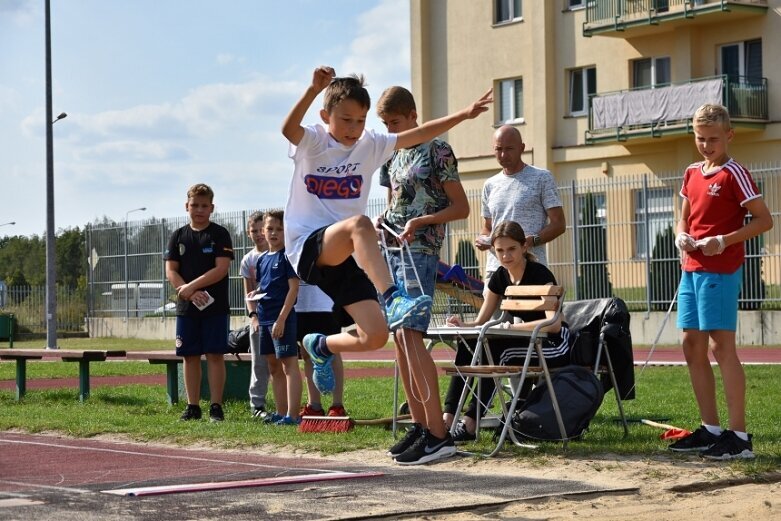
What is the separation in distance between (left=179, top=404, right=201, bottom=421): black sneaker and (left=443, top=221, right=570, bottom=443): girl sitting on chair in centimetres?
259

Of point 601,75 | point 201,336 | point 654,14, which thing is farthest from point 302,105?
point 601,75

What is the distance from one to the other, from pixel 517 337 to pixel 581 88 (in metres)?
30.9

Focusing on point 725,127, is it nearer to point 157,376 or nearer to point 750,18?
point 157,376

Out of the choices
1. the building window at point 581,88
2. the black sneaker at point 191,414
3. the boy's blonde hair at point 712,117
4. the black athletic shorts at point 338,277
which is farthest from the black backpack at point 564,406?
the building window at point 581,88

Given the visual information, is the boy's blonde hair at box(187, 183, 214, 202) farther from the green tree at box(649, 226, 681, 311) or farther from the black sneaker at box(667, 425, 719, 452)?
the green tree at box(649, 226, 681, 311)

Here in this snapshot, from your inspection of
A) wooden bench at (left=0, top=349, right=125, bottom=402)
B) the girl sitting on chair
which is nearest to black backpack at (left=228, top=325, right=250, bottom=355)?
wooden bench at (left=0, top=349, right=125, bottom=402)

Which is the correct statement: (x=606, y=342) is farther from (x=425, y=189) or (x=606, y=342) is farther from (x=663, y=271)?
(x=663, y=271)

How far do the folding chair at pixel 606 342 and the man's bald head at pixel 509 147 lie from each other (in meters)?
1.13

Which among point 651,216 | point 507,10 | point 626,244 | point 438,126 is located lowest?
point 626,244

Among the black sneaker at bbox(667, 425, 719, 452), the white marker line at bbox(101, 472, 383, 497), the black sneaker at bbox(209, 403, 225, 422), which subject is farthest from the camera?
the black sneaker at bbox(209, 403, 225, 422)

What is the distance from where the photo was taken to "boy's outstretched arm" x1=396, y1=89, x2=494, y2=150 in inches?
297

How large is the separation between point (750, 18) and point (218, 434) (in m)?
28.5

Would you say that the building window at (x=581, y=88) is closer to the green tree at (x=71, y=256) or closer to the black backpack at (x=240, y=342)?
the black backpack at (x=240, y=342)

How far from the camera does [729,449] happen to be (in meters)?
7.77
